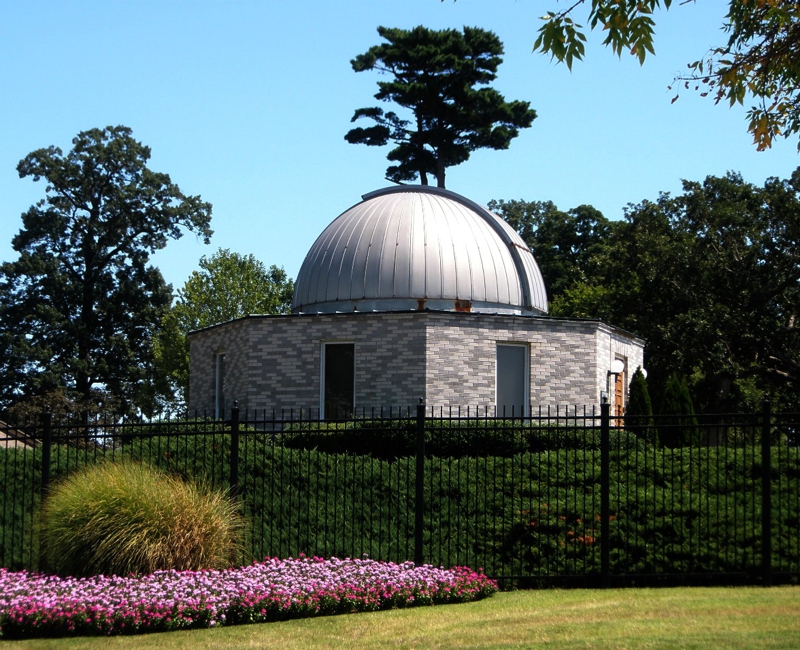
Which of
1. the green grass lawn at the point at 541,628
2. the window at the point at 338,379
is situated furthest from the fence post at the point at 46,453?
the window at the point at 338,379

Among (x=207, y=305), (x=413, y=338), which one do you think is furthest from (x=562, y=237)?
(x=413, y=338)

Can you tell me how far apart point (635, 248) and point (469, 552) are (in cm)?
2725

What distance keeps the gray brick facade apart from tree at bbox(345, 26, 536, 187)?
71.5 ft

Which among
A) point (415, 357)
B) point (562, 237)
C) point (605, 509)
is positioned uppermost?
point (562, 237)

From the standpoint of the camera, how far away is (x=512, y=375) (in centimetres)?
2414

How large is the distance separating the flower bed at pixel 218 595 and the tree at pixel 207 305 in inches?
1207

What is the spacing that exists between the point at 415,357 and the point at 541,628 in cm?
1364

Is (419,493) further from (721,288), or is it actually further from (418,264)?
(721,288)

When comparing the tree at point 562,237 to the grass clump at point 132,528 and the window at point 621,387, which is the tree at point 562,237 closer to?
the window at point 621,387

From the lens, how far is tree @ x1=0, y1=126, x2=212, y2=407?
46125mm

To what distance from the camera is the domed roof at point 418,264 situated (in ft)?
84.7

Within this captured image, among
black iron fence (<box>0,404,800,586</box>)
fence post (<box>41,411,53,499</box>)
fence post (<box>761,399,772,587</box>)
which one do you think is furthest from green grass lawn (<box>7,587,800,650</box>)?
fence post (<box>41,411,53,499</box>)

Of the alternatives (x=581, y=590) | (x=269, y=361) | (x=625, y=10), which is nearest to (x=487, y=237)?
(x=269, y=361)

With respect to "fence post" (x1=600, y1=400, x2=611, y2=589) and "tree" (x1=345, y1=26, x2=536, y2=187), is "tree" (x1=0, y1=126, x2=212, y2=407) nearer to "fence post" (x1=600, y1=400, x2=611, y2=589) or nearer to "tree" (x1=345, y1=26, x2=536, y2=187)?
"tree" (x1=345, y1=26, x2=536, y2=187)
